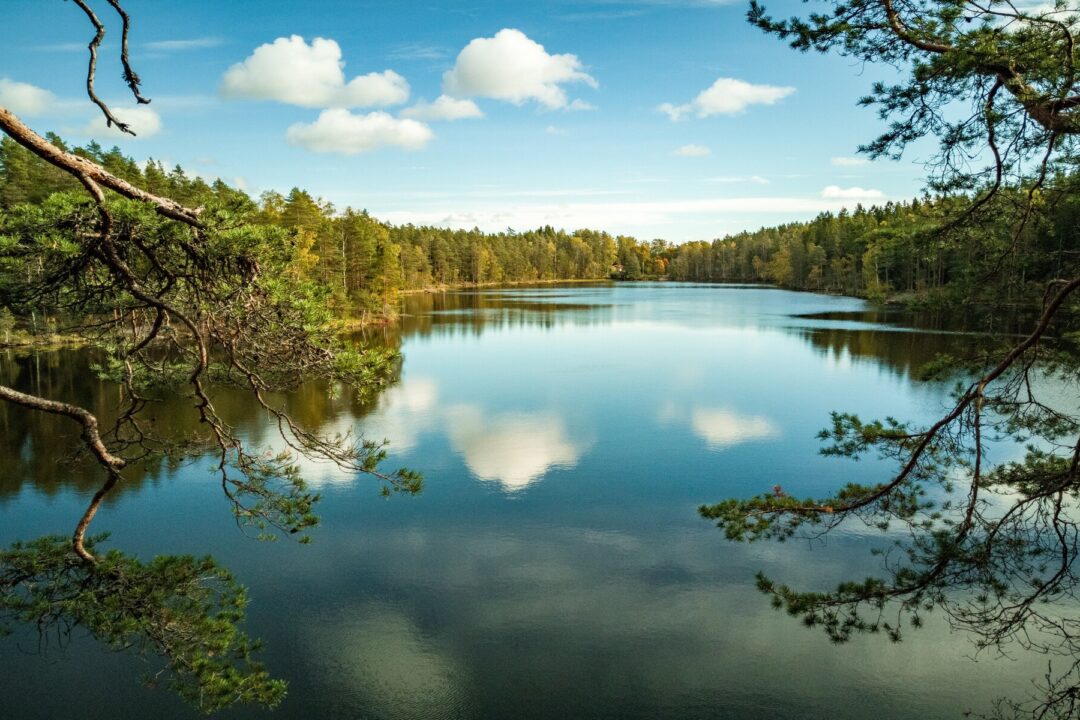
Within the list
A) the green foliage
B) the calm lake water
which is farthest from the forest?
the calm lake water

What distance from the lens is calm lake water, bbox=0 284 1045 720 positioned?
25.7 feet

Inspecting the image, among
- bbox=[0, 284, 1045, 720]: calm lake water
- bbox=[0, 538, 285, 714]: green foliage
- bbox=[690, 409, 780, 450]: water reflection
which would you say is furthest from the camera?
bbox=[690, 409, 780, 450]: water reflection

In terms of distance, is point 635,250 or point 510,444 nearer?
point 510,444

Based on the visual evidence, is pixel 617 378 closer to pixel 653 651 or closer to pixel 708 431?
pixel 708 431

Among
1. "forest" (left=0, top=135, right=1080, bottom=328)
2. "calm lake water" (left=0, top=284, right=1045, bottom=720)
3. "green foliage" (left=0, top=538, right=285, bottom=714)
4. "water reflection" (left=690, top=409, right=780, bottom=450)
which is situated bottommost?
"calm lake water" (left=0, top=284, right=1045, bottom=720)

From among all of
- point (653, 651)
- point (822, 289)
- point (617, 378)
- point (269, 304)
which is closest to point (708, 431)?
point (617, 378)

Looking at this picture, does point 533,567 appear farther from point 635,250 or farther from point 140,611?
point 635,250

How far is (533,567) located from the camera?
1071cm

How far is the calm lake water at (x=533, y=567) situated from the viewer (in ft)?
25.7

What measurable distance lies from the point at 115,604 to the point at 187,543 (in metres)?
8.91

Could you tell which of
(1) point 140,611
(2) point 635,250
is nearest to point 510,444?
(1) point 140,611

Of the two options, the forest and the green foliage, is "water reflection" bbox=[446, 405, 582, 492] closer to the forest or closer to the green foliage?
the forest

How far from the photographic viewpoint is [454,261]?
91.0m

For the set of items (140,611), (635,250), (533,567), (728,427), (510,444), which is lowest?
(533,567)
